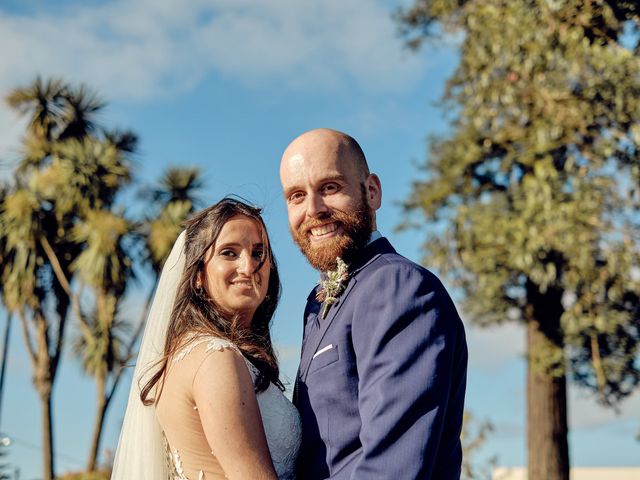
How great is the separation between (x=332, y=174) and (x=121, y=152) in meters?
21.7

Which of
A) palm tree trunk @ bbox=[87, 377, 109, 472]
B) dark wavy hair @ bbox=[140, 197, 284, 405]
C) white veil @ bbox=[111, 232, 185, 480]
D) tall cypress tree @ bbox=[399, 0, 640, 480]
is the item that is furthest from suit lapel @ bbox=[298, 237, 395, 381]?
palm tree trunk @ bbox=[87, 377, 109, 472]

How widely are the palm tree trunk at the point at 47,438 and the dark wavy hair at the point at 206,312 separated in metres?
18.4

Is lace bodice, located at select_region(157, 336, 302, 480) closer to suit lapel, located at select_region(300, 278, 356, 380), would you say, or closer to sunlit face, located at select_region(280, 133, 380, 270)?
suit lapel, located at select_region(300, 278, 356, 380)

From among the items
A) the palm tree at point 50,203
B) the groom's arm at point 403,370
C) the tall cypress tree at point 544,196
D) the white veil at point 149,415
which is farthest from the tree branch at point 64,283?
the groom's arm at point 403,370

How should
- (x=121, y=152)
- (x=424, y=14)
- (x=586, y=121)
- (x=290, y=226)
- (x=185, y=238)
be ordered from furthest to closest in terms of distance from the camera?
(x=121, y=152) < (x=424, y=14) < (x=586, y=121) < (x=185, y=238) < (x=290, y=226)

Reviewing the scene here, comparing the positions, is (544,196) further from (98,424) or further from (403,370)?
(98,424)

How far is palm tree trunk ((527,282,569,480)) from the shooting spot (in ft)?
48.0

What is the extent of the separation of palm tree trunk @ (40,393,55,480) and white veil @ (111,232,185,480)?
1802cm

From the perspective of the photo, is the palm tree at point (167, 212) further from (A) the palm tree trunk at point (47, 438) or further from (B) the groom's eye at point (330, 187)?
(B) the groom's eye at point (330, 187)

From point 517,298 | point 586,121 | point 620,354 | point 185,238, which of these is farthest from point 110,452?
point 185,238

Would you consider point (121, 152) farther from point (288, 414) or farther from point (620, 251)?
point (288, 414)

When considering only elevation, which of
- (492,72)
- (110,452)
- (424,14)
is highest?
(424,14)

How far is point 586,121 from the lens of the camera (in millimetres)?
13094

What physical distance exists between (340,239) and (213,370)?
76 centimetres
